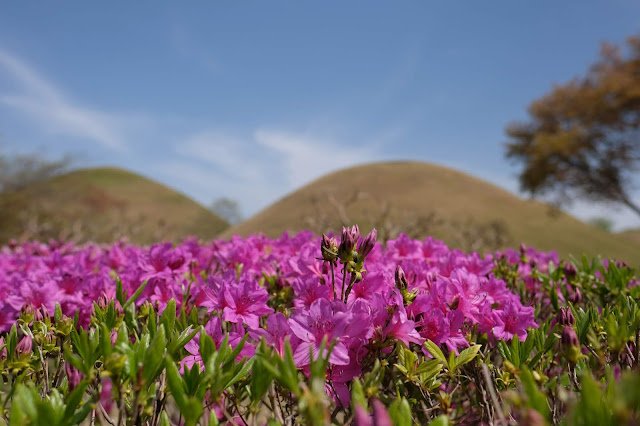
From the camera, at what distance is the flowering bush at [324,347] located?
1.17 meters

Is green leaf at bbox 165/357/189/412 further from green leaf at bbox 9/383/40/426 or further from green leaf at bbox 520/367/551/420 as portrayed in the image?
green leaf at bbox 520/367/551/420

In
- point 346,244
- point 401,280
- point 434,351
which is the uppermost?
point 346,244

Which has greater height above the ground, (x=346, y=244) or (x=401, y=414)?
(x=346, y=244)

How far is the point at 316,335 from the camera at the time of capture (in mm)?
1436

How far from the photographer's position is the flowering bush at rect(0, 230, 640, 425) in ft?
3.82

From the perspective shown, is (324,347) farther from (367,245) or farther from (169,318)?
(169,318)

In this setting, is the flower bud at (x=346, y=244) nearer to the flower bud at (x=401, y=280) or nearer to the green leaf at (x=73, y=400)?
the flower bud at (x=401, y=280)

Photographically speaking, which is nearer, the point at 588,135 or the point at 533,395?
the point at 533,395

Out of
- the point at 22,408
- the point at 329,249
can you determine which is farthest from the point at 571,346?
the point at 22,408

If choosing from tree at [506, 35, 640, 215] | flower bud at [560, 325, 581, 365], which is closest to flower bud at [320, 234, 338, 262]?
flower bud at [560, 325, 581, 365]

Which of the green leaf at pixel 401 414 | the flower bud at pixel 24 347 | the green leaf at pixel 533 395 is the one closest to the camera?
the green leaf at pixel 533 395

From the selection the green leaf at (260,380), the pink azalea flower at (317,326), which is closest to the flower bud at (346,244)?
the pink azalea flower at (317,326)

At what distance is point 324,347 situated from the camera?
130cm

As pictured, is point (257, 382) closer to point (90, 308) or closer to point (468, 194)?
point (90, 308)
